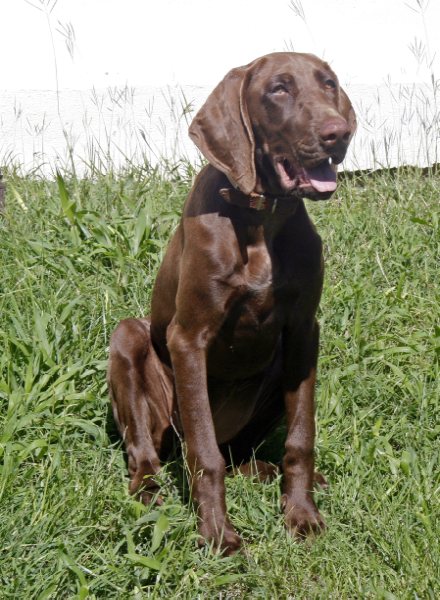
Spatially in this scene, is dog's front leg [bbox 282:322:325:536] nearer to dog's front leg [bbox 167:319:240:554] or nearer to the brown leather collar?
dog's front leg [bbox 167:319:240:554]

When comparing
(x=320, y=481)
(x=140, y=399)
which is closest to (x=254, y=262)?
(x=140, y=399)

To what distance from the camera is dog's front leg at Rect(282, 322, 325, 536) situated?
3.57m

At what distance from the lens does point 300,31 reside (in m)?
6.27

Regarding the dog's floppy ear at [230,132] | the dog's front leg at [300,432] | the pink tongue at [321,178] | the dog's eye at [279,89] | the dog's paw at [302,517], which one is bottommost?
the dog's paw at [302,517]

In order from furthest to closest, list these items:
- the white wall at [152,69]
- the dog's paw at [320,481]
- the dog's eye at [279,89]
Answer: the white wall at [152,69] → the dog's paw at [320,481] → the dog's eye at [279,89]

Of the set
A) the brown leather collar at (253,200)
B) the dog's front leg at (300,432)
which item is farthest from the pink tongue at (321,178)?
the dog's front leg at (300,432)

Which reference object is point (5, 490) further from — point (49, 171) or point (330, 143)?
point (49, 171)

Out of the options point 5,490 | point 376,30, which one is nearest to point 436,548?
point 5,490

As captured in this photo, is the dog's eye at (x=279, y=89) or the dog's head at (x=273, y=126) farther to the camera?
the dog's eye at (x=279, y=89)

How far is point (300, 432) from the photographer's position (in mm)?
3693

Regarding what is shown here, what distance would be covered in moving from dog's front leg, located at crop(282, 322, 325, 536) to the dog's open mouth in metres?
0.59

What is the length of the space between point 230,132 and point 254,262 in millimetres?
459

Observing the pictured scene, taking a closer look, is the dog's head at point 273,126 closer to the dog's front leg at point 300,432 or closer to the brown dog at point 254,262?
the brown dog at point 254,262

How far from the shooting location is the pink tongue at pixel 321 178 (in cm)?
332
